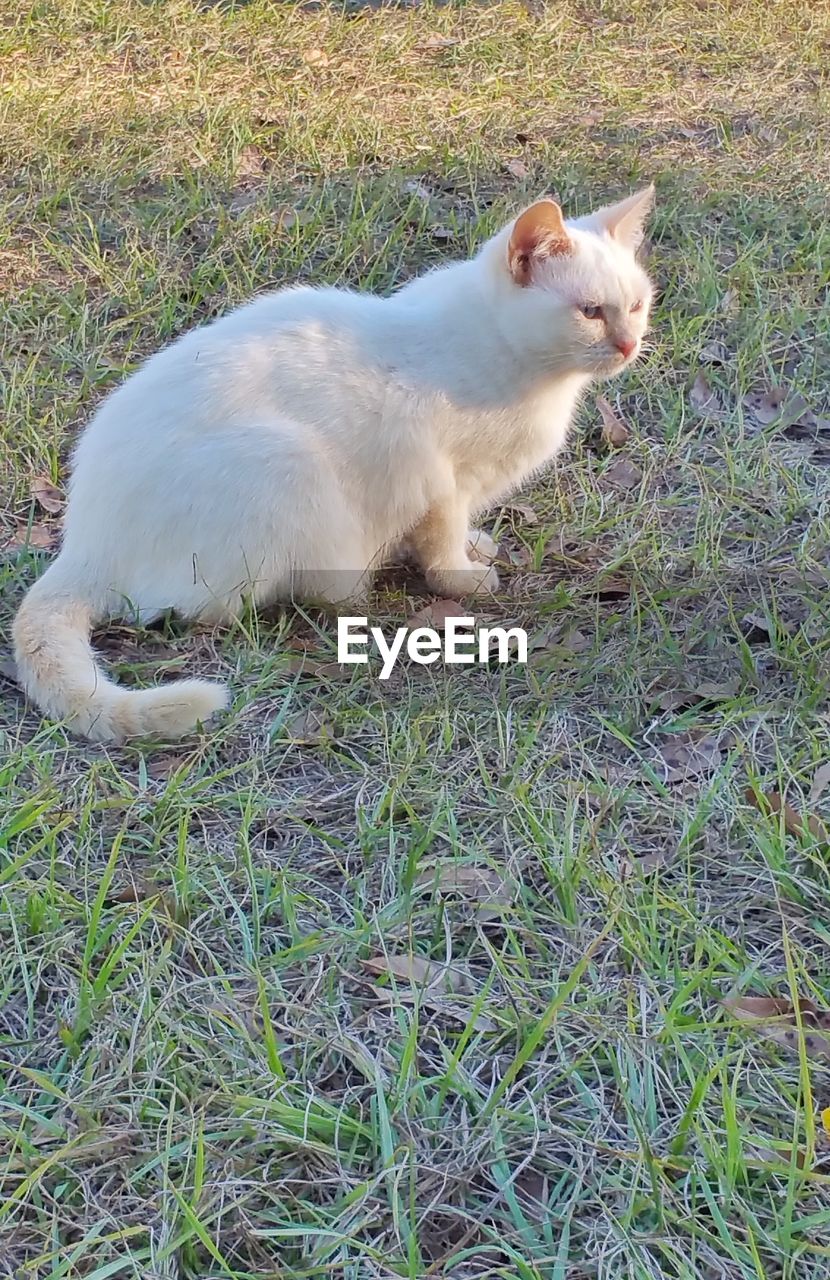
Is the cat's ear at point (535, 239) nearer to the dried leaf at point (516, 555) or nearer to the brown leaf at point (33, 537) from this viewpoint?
the dried leaf at point (516, 555)

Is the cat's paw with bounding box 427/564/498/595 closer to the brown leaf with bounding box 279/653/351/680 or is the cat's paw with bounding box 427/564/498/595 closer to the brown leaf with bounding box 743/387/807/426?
the brown leaf with bounding box 279/653/351/680

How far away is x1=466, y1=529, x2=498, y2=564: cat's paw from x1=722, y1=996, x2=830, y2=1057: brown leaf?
1.38 meters

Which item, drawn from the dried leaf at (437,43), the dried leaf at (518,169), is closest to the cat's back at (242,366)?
the dried leaf at (518,169)

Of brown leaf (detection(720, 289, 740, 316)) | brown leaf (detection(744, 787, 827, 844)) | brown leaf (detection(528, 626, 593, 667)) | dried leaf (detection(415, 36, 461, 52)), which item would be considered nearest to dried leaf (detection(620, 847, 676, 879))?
brown leaf (detection(744, 787, 827, 844))

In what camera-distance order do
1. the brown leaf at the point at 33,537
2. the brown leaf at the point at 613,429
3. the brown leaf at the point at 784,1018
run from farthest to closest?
the brown leaf at the point at 613,429 < the brown leaf at the point at 33,537 < the brown leaf at the point at 784,1018

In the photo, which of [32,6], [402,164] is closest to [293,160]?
[402,164]

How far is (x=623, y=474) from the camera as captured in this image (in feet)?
9.98

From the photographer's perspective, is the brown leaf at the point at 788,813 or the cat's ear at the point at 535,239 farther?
the cat's ear at the point at 535,239

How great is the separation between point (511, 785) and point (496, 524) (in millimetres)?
1057

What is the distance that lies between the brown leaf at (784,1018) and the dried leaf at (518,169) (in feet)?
11.0

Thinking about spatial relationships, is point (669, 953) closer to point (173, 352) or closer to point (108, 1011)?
point (108, 1011)

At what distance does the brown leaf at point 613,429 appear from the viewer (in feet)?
10.3

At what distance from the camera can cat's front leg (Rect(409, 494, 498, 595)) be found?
254cm

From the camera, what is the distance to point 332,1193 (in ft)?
4.52
